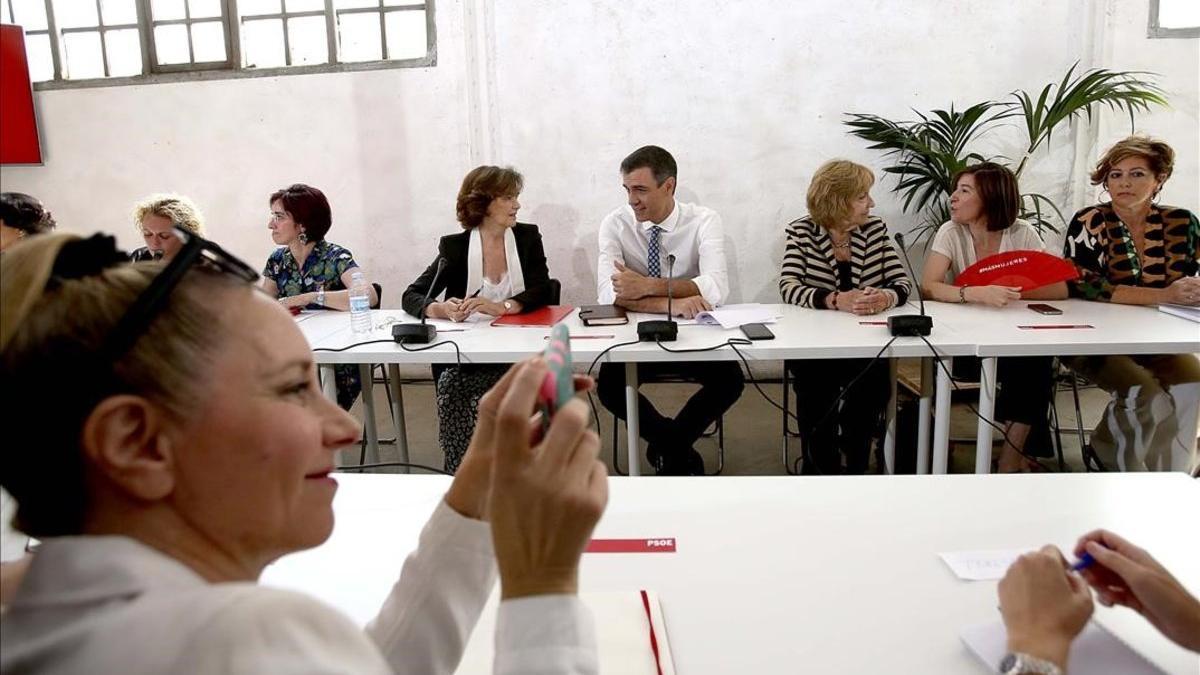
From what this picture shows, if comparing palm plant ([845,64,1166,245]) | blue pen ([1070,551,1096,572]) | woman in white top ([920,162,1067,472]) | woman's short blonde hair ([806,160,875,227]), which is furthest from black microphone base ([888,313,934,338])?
palm plant ([845,64,1166,245])

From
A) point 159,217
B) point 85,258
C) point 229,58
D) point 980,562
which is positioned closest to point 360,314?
point 159,217

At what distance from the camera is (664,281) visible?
310cm

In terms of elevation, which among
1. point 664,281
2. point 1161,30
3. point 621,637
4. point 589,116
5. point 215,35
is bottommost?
point 621,637

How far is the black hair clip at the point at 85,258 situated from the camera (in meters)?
0.55

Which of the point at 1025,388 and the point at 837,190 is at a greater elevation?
the point at 837,190

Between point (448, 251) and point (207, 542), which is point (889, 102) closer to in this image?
point (448, 251)

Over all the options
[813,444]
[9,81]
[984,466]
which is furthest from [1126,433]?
[9,81]

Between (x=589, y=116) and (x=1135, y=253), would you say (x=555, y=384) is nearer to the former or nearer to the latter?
(x=1135, y=253)

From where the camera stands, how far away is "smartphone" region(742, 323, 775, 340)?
2.52 m

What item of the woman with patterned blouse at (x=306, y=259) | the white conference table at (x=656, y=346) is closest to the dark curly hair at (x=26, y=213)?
the woman with patterned blouse at (x=306, y=259)

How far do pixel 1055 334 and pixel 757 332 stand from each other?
88 centimetres

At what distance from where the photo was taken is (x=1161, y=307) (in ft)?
9.18

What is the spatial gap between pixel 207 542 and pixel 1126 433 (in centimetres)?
307

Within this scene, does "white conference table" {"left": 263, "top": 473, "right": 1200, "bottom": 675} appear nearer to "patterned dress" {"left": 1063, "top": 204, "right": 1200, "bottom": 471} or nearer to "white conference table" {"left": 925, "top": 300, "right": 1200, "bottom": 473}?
"white conference table" {"left": 925, "top": 300, "right": 1200, "bottom": 473}
